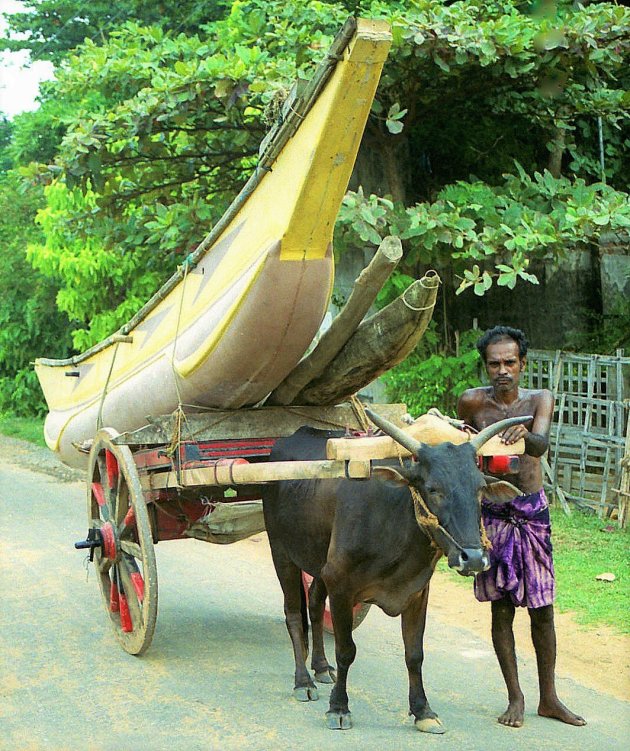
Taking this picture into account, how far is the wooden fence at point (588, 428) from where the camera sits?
8.73 meters

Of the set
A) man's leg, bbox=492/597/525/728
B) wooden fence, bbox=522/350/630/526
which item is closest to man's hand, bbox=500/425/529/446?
man's leg, bbox=492/597/525/728

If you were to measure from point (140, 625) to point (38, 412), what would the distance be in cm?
1669

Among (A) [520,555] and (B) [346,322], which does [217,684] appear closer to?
(A) [520,555]

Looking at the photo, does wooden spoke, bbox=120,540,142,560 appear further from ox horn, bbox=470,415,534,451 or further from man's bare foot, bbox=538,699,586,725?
man's bare foot, bbox=538,699,586,725

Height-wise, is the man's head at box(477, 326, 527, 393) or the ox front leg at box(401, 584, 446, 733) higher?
the man's head at box(477, 326, 527, 393)

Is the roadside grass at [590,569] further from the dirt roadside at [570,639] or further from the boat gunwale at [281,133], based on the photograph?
the boat gunwale at [281,133]

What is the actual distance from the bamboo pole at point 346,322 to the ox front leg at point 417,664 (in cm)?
150

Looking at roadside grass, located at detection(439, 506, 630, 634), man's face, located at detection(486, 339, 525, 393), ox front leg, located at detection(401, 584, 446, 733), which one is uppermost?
man's face, located at detection(486, 339, 525, 393)

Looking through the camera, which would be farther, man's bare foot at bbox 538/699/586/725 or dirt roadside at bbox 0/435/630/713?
dirt roadside at bbox 0/435/630/713

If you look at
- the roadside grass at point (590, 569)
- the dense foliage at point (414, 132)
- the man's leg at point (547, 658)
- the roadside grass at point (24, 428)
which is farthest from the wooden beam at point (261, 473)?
the roadside grass at point (24, 428)

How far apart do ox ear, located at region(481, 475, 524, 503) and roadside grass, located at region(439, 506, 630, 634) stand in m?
2.49

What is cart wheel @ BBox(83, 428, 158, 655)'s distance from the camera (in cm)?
523

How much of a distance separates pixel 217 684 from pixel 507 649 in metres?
1.59

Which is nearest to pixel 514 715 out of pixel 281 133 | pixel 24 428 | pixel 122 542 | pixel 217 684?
Result: pixel 217 684
